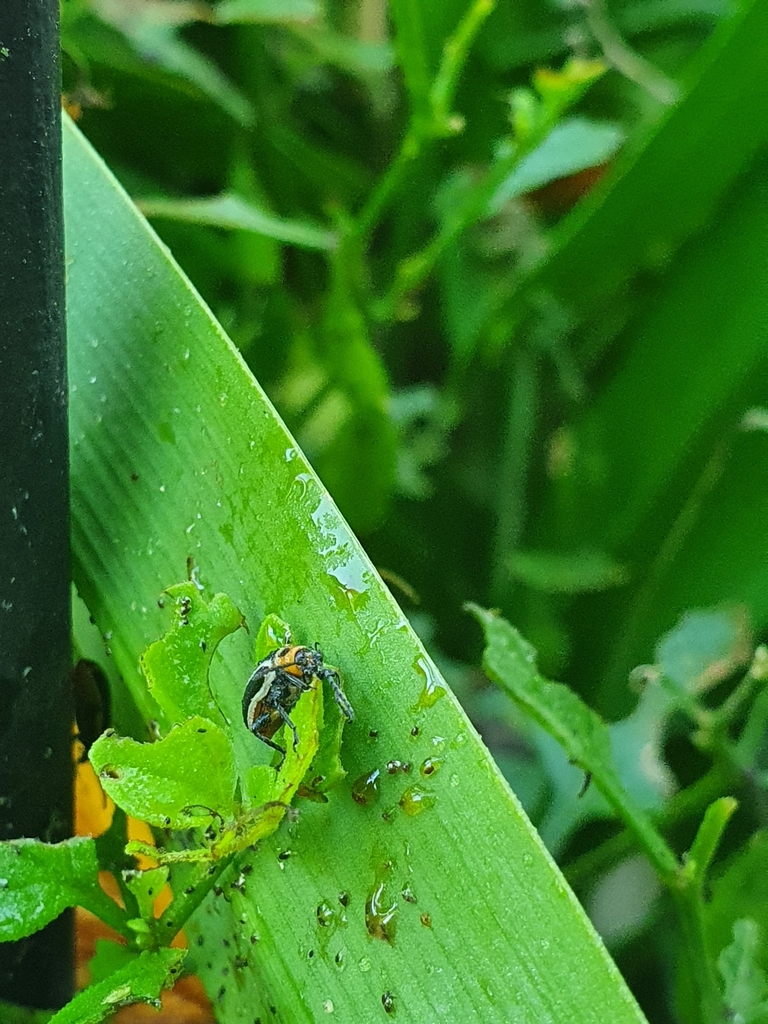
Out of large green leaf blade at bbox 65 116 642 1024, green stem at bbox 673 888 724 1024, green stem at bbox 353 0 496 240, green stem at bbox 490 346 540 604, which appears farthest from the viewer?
green stem at bbox 490 346 540 604

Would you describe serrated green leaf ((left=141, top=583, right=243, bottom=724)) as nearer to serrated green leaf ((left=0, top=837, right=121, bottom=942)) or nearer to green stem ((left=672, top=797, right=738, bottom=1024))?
serrated green leaf ((left=0, top=837, right=121, bottom=942))

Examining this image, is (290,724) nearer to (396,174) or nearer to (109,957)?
(109,957)

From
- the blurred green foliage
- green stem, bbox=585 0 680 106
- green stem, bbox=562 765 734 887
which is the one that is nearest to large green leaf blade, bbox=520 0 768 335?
the blurred green foliage

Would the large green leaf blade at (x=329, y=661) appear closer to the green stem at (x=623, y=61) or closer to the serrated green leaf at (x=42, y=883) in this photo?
the serrated green leaf at (x=42, y=883)

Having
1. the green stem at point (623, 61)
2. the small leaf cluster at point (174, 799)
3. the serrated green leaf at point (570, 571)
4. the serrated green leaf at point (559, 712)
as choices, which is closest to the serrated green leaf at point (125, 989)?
the small leaf cluster at point (174, 799)

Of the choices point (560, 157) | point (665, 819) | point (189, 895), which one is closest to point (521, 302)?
point (560, 157)

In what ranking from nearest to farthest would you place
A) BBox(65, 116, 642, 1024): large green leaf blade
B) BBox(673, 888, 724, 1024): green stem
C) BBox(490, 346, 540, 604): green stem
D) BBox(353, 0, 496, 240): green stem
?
BBox(65, 116, 642, 1024): large green leaf blade < BBox(673, 888, 724, 1024): green stem < BBox(353, 0, 496, 240): green stem < BBox(490, 346, 540, 604): green stem
